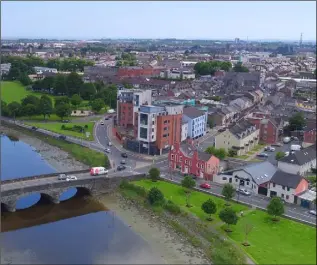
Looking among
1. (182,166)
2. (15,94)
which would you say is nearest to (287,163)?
(182,166)

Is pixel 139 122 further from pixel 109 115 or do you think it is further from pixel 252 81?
pixel 252 81

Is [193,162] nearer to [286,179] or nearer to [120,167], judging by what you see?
[120,167]

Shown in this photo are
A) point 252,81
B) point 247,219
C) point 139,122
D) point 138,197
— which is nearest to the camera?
point 247,219

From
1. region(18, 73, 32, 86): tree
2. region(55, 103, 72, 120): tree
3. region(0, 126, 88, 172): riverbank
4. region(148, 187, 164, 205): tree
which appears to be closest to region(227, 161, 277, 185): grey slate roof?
region(148, 187, 164, 205): tree

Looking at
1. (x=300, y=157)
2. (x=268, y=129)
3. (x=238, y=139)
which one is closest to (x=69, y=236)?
(x=300, y=157)

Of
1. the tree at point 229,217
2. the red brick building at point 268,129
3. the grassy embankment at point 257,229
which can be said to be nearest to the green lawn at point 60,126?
the grassy embankment at point 257,229
